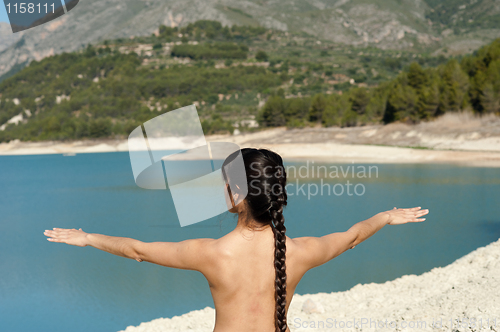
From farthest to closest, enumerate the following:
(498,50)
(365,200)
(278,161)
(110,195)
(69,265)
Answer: (498,50) → (110,195) → (365,200) → (69,265) → (278,161)

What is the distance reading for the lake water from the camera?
5965 mm

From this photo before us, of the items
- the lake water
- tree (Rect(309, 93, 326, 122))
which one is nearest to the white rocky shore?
the lake water

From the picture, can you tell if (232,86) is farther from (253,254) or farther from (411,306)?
(253,254)

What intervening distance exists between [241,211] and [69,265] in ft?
25.4

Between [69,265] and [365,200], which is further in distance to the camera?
[365,200]

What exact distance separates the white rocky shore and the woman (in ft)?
8.58

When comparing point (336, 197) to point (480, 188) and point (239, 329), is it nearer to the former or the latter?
point (480, 188)

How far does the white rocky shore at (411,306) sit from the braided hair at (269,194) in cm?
271

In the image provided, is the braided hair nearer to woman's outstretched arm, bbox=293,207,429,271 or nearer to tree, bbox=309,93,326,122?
woman's outstretched arm, bbox=293,207,429,271

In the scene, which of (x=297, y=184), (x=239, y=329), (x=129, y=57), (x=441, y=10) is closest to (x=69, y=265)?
(x=239, y=329)

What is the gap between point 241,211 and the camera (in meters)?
1.21

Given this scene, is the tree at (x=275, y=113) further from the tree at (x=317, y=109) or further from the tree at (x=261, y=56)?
the tree at (x=261, y=56)

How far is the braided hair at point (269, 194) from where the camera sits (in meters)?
1.16

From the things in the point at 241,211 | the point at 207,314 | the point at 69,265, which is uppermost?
the point at 241,211
